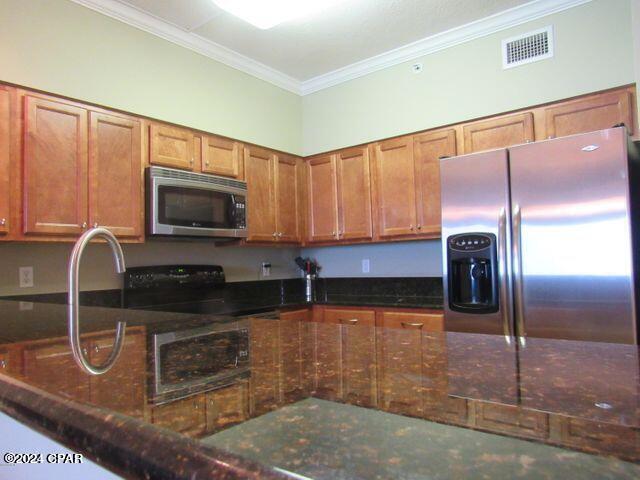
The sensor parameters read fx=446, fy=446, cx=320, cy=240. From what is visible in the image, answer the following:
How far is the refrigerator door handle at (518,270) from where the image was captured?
2305 mm

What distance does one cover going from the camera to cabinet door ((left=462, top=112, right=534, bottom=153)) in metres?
2.88

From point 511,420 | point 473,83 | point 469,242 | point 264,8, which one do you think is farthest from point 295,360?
point 473,83

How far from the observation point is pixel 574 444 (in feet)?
1.16

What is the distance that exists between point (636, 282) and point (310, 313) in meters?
2.25

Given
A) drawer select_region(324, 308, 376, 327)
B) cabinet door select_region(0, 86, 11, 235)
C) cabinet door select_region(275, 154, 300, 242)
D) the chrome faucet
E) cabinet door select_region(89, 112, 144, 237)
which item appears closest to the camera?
the chrome faucet

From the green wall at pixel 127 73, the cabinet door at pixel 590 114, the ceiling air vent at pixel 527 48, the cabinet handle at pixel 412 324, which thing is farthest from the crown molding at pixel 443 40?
the cabinet handle at pixel 412 324

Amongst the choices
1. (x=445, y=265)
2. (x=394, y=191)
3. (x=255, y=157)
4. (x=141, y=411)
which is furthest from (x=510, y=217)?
(x=141, y=411)

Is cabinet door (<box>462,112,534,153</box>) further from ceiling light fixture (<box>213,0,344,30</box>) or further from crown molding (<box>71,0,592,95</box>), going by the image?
ceiling light fixture (<box>213,0,344,30</box>)

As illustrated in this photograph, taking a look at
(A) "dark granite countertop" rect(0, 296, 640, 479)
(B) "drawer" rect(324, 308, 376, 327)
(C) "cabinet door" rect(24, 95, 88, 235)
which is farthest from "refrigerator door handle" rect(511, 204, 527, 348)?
(C) "cabinet door" rect(24, 95, 88, 235)

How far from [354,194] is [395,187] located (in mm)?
378

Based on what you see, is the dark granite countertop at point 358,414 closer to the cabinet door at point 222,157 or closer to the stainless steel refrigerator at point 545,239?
the stainless steel refrigerator at point 545,239

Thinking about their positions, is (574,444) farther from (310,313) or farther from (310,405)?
(310,313)

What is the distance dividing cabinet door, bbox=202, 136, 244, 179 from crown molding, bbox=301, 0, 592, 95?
1083mm

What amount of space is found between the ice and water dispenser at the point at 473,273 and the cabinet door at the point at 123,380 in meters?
1.98
